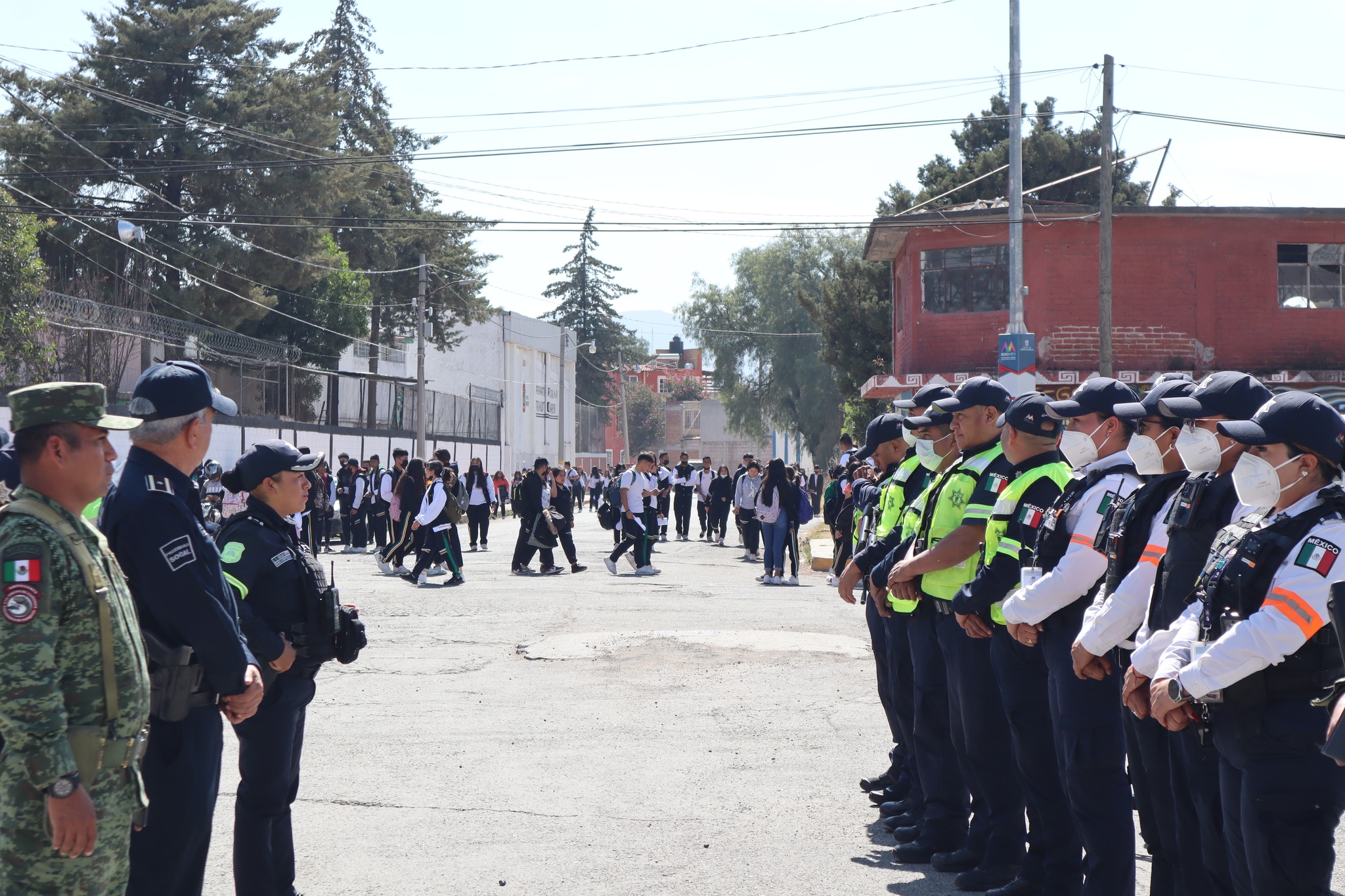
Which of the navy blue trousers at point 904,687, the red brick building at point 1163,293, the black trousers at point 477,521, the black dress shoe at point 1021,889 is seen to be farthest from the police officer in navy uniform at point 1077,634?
the red brick building at point 1163,293

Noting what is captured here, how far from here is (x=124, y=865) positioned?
10.5ft

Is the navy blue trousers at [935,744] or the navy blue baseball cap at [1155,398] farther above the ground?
the navy blue baseball cap at [1155,398]

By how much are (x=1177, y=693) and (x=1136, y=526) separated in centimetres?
101

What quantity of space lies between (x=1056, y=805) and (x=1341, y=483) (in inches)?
75.5

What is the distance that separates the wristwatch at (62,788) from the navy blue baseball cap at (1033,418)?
3.75 m

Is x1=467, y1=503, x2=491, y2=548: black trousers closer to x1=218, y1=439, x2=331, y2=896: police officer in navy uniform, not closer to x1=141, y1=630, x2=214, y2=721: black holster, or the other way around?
x1=218, y1=439, x2=331, y2=896: police officer in navy uniform

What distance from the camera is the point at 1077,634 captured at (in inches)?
189

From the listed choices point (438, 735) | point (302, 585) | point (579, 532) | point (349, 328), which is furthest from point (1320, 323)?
point (349, 328)

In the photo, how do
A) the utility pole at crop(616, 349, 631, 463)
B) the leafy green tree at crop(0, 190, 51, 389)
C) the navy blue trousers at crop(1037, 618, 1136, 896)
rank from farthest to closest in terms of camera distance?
the utility pole at crop(616, 349, 631, 463), the leafy green tree at crop(0, 190, 51, 389), the navy blue trousers at crop(1037, 618, 1136, 896)

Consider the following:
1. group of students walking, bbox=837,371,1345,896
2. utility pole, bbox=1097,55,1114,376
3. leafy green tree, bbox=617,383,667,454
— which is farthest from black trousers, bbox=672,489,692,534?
leafy green tree, bbox=617,383,667,454

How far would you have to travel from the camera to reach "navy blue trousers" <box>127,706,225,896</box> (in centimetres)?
358

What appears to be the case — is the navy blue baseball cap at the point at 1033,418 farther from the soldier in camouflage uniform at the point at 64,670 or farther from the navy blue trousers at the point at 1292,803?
the soldier in camouflage uniform at the point at 64,670

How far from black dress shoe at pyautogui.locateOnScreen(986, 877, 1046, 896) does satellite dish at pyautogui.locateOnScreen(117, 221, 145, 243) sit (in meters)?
31.5

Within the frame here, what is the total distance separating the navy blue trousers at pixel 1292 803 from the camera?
344 cm
